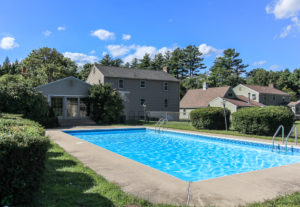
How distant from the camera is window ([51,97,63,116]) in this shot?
19859mm

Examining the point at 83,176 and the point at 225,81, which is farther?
the point at 225,81

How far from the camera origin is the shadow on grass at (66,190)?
11.1 feet

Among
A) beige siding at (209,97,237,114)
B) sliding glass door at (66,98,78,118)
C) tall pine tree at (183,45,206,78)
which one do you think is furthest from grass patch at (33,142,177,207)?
tall pine tree at (183,45,206,78)

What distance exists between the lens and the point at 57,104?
20.0 metres

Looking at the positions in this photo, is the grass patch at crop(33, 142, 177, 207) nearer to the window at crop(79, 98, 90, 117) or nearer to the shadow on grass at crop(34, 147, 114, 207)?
the shadow on grass at crop(34, 147, 114, 207)

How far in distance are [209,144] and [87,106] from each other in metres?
13.1

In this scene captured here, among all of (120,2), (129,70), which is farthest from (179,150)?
(129,70)

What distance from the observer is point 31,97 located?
15.3m

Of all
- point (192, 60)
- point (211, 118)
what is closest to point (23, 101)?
point (211, 118)

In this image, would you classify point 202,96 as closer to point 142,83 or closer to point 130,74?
point 142,83

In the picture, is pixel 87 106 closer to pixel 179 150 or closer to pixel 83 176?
pixel 179 150

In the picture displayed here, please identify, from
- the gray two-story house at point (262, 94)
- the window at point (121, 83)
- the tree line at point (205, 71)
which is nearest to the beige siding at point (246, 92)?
the gray two-story house at point (262, 94)

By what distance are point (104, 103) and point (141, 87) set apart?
953 cm

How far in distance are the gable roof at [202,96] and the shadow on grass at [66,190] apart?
31.1 meters
